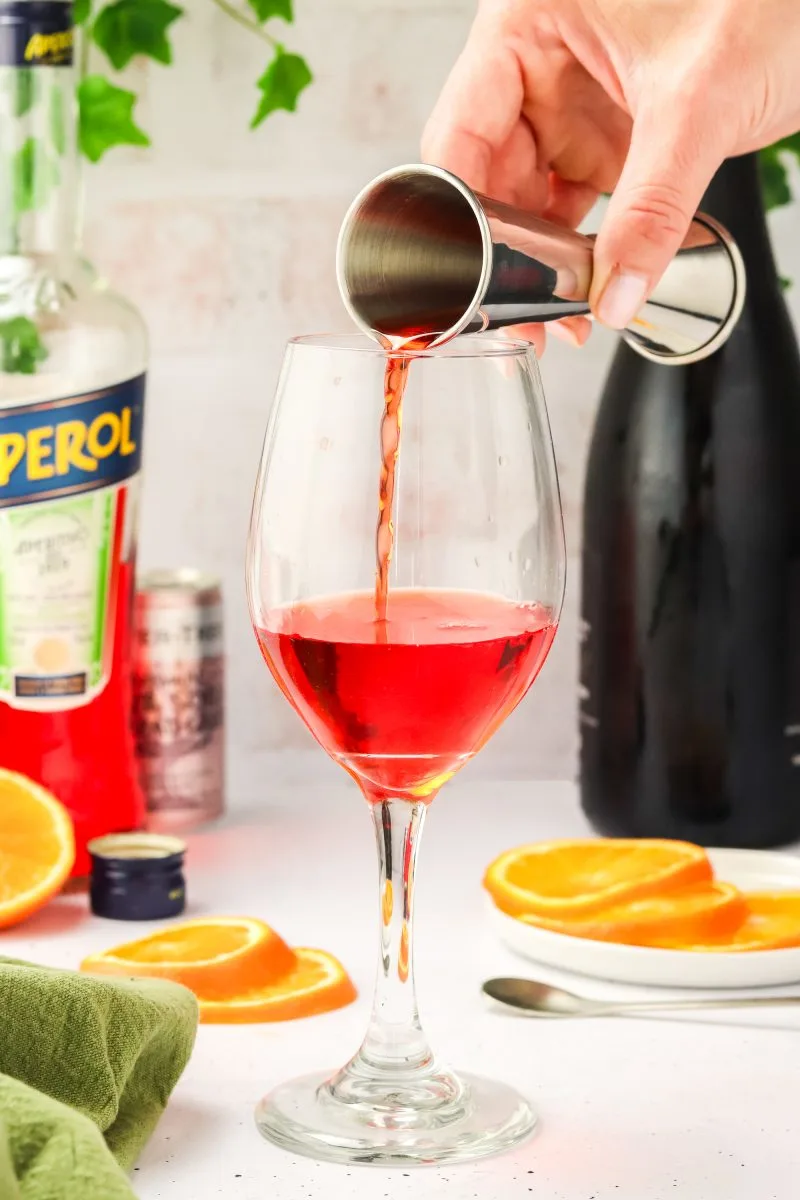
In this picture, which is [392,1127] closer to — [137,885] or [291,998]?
[291,998]

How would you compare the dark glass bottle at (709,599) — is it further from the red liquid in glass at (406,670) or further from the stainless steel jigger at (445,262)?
the red liquid in glass at (406,670)

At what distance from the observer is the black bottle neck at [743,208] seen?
122cm

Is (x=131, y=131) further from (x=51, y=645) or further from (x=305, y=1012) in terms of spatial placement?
(x=305, y=1012)

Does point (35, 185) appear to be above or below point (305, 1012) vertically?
above

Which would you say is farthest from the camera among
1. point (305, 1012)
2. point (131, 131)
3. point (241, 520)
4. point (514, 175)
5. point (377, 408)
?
point (241, 520)

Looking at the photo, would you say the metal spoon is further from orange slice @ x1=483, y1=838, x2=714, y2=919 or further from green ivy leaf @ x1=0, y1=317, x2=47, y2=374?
green ivy leaf @ x1=0, y1=317, x2=47, y2=374

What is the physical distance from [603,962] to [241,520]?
2.11 feet

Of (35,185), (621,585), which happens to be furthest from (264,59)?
(621,585)

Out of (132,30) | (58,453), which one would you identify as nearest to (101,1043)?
(58,453)

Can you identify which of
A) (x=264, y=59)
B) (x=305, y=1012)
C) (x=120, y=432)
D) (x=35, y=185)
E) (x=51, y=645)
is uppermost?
(x=264, y=59)

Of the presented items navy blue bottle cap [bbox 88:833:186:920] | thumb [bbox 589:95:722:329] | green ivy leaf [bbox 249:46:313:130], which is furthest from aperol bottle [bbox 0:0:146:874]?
thumb [bbox 589:95:722:329]

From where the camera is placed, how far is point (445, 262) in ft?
2.67

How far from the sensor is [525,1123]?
74 cm

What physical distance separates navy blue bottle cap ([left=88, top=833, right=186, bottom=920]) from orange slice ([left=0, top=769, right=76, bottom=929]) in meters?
0.02
